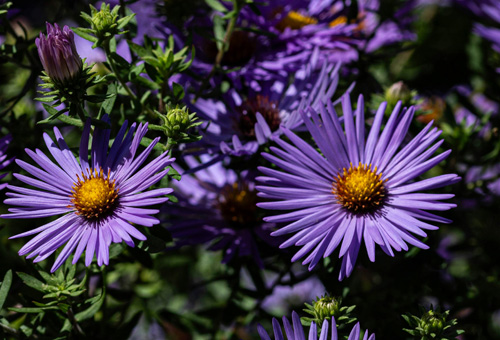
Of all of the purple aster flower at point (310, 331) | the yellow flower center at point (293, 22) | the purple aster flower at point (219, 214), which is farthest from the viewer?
the yellow flower center at point (293, 22)

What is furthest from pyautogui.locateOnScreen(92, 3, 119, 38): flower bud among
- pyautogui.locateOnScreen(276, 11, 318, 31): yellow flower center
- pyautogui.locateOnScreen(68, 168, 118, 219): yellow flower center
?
pyautogui.locateOnScreen(276, 11, 318, 31): yellow flower center

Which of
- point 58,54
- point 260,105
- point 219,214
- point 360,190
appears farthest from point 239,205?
point 58,54

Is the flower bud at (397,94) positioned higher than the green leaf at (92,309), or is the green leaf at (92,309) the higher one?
the flower bud at (397,94)

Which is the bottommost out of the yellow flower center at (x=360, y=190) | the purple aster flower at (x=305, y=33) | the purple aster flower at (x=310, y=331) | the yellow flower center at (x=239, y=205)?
the purple aster flower at (x=310, y=331)

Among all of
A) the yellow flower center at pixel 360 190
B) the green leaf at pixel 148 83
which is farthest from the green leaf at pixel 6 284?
the yellow flower center at pixel 360 190

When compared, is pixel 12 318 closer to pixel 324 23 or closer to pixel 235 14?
pixel 235 14

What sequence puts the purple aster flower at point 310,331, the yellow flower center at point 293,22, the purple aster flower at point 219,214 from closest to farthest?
the purple aster flower at point 310,331
the purple aster flower at point 219,214
the yellow flower center at point 293,22

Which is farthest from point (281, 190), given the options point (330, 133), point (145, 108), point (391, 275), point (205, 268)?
point (205, 268)

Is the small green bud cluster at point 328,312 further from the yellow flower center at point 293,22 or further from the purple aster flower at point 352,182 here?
the yellow flower center at point 293,22

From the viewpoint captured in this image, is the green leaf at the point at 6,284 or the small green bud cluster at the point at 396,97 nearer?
the green leaf at the point at 6,284
